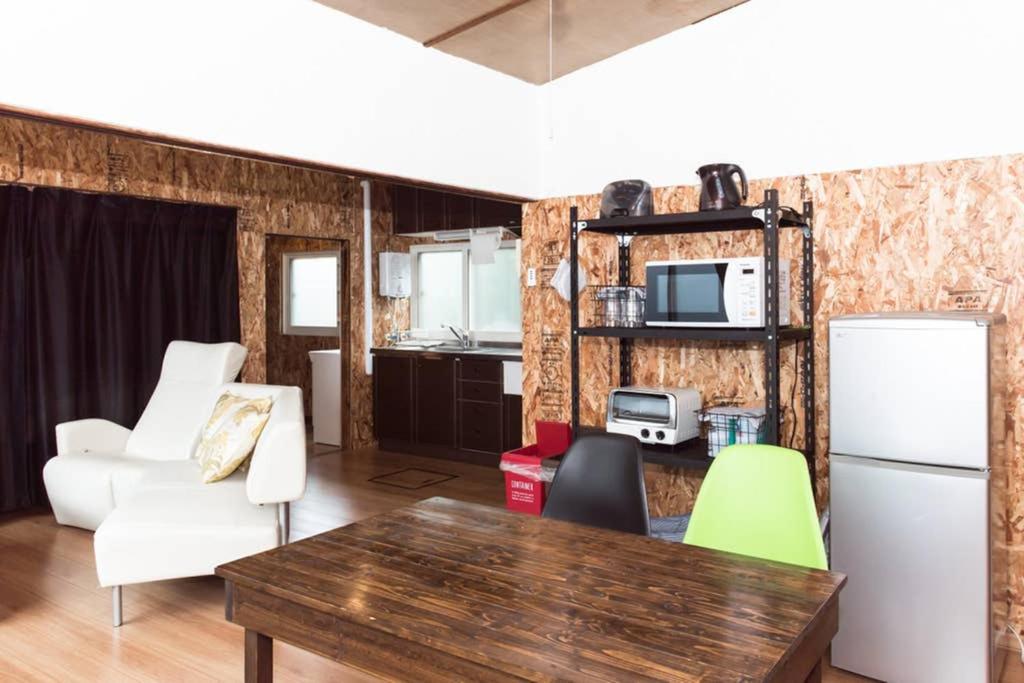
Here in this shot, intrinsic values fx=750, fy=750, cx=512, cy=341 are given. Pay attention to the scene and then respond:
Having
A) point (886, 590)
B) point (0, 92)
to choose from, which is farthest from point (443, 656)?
point (0, 92)

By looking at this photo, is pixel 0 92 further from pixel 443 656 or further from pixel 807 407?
pixel 807 407

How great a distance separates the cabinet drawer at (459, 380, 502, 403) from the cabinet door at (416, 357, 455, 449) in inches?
4.4

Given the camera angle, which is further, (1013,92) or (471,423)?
(471,423)

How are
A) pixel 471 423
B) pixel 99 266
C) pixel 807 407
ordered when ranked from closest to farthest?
pixel 807 407 < pixel 99 266 < pixel 471 423

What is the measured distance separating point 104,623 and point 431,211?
13.7 feet

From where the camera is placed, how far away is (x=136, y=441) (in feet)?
14.2

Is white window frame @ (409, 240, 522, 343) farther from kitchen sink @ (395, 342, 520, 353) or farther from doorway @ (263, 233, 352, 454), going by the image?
doorway @ (263, 233, 352, 454)

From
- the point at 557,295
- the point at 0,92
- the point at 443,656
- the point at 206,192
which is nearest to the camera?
the point at 443,656

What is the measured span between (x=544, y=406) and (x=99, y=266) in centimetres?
306

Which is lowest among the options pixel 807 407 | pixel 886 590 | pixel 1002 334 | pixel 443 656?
pixel 886 590

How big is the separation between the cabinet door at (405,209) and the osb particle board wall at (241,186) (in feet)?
0.49

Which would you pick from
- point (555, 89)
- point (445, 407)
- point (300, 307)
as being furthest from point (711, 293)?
point (300, 307)

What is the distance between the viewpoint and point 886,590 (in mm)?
2596

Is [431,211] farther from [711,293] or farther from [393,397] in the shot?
[711,293]
